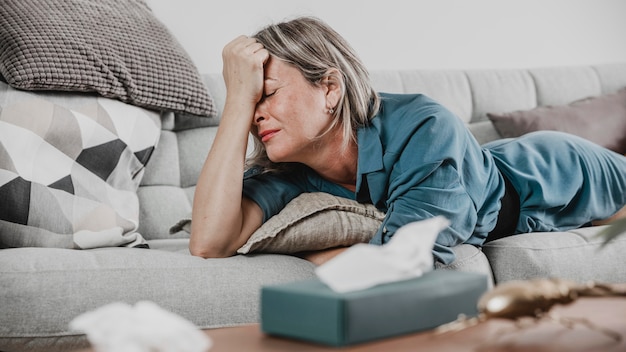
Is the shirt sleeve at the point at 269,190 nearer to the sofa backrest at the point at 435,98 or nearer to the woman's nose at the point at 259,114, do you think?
the woman's nose at the point at 259,114

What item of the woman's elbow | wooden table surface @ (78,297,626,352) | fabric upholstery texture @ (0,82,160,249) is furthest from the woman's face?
wooden table surface @ (78,297,626,352)

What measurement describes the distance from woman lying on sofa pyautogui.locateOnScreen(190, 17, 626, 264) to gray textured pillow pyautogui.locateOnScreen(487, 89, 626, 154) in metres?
0.66

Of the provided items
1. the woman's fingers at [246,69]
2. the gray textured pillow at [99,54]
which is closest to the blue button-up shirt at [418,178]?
the woman's fingers at [246,69]

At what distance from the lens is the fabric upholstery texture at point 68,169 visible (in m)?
1.81

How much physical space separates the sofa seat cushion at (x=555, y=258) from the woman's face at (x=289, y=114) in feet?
1.62

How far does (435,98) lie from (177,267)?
152 centimetres

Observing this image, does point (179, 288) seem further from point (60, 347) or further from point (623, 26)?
point (623, 26)

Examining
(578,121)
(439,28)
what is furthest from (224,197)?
(439,28)

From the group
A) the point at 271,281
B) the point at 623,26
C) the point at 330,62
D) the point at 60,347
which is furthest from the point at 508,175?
the point at 623,26

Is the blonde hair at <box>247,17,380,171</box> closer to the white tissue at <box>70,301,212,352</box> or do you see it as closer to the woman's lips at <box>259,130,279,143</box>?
the woman's lips at <box>259,130,279,143</box>

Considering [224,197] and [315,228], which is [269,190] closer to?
[224,197]

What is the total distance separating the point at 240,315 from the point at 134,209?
2.39 ft

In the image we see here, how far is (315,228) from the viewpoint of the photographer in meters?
1.65

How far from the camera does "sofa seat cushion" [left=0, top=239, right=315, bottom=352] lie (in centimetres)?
131
